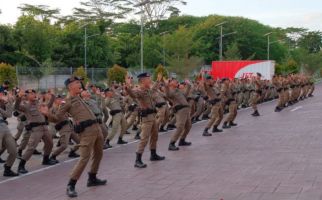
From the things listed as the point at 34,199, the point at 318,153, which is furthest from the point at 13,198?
the point at 318,153

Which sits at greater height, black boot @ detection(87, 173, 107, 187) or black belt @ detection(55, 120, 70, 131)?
black belt @ detection(55, 120, 70, 131)

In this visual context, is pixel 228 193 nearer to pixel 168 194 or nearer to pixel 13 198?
pixel 168 194

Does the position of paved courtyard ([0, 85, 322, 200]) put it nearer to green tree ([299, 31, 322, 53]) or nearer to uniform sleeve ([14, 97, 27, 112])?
uniform sleeve ([14, 97, 27, 112])

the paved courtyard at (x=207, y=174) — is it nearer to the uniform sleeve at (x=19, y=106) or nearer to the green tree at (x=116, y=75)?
the uniform sleeve at (x=19, y=106)

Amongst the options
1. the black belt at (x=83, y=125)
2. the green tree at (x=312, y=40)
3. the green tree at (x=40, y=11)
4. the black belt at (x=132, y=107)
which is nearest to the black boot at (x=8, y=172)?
the black belt at (x=83, y=125)

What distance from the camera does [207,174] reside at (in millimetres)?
10414

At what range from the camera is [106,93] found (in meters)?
16.3

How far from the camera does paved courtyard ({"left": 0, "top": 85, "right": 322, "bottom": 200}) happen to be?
8.80 metres

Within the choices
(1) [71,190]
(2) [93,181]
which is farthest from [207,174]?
(1) [71,190]

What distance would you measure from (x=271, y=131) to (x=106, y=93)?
17.3 ft

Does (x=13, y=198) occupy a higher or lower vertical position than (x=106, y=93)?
lower

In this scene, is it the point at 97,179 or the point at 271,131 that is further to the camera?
the point at 271,131

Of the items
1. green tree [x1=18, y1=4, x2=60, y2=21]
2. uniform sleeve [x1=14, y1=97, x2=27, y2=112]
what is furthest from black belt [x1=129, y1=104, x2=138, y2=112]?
green tree [x1=18, y1=4, x2=60, y2=21]

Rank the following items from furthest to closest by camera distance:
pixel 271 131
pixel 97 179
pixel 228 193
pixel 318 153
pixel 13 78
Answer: pixel 13 78 < pixel 271 131 < pixel 318 153 < pixel 97 179 < pixel 228 193
